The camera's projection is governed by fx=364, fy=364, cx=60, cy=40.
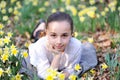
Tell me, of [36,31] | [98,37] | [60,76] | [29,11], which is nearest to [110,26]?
[98,37]

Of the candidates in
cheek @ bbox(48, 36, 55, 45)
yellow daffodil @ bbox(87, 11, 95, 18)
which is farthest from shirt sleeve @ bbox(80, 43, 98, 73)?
yellow daffodil @ bbox(87, 11, 95, 18)

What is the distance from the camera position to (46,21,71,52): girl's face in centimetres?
322

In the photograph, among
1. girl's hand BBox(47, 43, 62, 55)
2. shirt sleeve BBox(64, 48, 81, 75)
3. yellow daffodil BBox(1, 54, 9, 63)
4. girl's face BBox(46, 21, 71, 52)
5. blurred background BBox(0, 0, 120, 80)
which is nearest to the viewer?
yellow daffodil BBox(1, 54, 9, 63)

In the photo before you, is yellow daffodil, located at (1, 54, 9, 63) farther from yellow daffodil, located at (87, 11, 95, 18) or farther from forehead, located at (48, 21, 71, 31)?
yellow daffodil, located at (87, 11, 95, 18)

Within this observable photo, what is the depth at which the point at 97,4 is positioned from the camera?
5.86 metres

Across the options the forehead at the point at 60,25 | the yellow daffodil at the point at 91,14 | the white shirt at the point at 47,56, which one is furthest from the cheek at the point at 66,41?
the yellow daffodil at the point at 91,14

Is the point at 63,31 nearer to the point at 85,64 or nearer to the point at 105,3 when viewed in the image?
the point at 85,64

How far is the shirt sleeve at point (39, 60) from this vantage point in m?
3.36

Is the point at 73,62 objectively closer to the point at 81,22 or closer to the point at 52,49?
the point at 52,49

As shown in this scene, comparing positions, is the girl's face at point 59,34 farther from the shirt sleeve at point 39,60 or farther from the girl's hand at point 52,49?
the shirt sleeve at point 39,60

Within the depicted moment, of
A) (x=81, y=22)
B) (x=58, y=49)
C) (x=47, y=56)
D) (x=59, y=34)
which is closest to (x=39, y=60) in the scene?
(x=47, y=56)

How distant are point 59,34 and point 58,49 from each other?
0.48 ft

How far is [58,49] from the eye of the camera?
3.27 m

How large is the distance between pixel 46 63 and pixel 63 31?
0.37m
